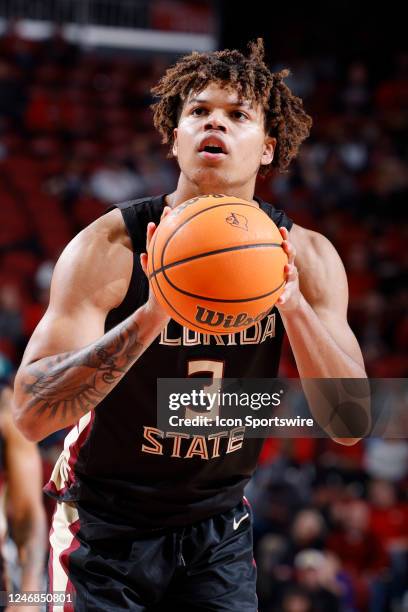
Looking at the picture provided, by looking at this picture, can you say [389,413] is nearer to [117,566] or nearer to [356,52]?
[117,566]

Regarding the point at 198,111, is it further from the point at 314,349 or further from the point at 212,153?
the point at 314,349

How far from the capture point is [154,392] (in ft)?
9.22

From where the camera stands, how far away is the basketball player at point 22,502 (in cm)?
357

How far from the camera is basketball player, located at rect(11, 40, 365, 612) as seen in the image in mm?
2680

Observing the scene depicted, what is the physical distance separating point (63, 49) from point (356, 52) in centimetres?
416

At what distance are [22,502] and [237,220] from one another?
1.87 metres

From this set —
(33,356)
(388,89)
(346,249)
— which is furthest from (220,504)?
(388,89)

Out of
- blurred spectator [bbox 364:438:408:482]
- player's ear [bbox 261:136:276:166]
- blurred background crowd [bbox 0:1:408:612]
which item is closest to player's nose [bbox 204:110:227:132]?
player's ear [bbox 261:136:276:166]

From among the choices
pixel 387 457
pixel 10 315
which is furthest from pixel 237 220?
pixel 10 315

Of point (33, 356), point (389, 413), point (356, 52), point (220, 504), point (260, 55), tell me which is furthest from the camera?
point (356, 52)

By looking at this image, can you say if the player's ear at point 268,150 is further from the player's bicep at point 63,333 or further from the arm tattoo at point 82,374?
the arm tattoo at point 82,374

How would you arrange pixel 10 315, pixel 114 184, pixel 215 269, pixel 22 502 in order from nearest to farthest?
1. pixel 215 269
2. pixel 22 502
3. pixel 10 315
4. pixel 114 184

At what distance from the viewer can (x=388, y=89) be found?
11875 millimetres

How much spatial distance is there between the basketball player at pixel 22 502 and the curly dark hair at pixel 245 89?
1.41 m
